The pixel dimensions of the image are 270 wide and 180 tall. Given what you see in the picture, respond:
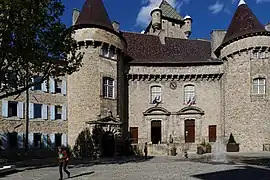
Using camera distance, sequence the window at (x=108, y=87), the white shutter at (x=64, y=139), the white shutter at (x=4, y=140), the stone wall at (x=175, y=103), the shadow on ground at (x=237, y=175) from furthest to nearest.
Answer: the stone wall at (x=175, y=103) → the window at (x=108, y=87) → the white shutter at (x=64, y=139) → the white shutter at (x=4, y=140) → the shadow on ground at (x=237, y=175)

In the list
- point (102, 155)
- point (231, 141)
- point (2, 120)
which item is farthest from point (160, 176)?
point (231, 141)

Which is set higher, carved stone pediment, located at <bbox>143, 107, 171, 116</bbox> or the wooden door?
carved stone pediment, located at <bbox>143, 107, 171, 116</bbox>

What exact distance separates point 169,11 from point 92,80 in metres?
25.8

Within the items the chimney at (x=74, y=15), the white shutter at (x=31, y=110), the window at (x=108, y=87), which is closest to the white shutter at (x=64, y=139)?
the white shutter at (x=31, y=110)

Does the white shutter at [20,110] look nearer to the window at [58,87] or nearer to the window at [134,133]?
the window at [58,87]

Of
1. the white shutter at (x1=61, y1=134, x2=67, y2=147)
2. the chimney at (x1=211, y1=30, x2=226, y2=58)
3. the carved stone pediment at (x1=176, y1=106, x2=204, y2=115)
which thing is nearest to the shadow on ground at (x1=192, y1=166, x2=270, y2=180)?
the white shutter at (x1=61, y1=134, x2=67, y2=147)

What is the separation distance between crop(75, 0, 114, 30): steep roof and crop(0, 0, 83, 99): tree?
1211 cm

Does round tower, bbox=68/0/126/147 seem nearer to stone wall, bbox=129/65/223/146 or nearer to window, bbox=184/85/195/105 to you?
stone wall, bbox=129/65/223/146

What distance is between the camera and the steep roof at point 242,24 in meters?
33.1

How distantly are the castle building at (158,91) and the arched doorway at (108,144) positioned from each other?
84 mm

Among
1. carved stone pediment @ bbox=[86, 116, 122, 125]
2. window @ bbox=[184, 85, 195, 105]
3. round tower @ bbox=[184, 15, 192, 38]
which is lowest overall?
carved stone pediment @ bbox=[86, 116, 122, 125]

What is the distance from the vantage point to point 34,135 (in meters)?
29.2

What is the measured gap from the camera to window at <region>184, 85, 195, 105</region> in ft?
117

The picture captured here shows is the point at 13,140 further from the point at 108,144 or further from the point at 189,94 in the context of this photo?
the point at 189,94
